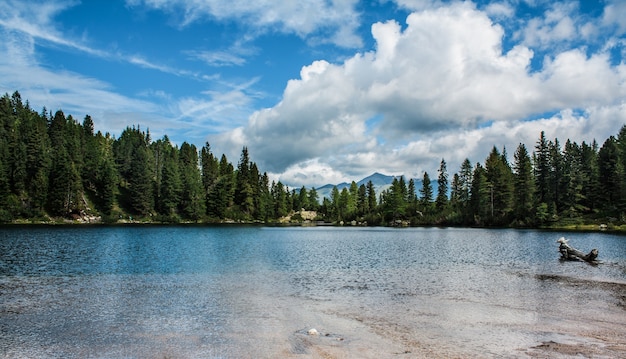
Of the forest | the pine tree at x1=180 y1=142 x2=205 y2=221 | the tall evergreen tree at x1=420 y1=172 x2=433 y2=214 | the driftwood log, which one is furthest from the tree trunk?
the pine tree at x1=180 y1=142 x2=205 y2=221

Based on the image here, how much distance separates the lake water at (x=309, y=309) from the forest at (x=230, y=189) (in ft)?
298

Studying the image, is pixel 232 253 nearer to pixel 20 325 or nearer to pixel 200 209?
pixel 20 325

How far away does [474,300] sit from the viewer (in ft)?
89.9

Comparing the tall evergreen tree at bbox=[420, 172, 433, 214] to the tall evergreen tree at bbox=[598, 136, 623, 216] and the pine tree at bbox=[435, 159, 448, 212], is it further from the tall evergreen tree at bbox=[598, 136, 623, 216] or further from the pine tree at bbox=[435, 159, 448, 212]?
the tall evergreen tree at bbox=[598, 136, 623, 216]

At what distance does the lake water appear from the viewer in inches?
687

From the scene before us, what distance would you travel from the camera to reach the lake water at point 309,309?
57.3ft

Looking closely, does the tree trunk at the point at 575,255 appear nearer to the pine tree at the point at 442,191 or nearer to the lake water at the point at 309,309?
the lake water at the point at 309,309

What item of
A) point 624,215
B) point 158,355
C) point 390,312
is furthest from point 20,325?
point 624,215

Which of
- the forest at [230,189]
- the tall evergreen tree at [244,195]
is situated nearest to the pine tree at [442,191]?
the forest at [230,189]

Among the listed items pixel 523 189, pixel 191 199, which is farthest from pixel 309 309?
pixel 191 199

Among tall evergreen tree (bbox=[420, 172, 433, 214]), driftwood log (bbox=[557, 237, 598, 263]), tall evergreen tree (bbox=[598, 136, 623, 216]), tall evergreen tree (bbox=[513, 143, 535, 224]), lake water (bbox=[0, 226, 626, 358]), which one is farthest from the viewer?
tall evergreen tree (bbox=[420, 172, 433, 214])

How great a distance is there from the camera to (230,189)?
19162 centimetres

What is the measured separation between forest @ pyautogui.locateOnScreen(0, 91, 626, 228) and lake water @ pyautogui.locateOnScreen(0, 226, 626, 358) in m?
90.9

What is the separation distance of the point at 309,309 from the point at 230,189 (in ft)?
560
